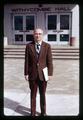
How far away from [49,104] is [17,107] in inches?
26.4

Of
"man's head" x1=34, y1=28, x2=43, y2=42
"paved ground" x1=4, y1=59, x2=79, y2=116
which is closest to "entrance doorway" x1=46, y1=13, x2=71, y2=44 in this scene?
"paved ground" x1=4, y1=59, x2=79, y2=116

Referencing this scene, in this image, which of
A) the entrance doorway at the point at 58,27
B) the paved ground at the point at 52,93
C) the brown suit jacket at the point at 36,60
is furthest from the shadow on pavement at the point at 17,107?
the entrance doorway at the point at 58,27

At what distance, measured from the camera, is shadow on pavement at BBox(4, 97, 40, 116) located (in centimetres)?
635

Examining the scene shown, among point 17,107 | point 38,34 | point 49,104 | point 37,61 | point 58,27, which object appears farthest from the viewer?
point 58,27

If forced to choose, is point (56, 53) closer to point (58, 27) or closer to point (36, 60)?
point (58, 27)

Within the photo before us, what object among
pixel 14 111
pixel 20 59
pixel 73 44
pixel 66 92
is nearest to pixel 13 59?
pixel 20 59

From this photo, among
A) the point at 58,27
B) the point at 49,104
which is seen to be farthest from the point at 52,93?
the point at 58,27

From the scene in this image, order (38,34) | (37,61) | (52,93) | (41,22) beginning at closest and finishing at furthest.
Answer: (38,34) → (37,61) → (52,93) → (41,22)

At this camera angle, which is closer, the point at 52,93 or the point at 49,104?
the point at 49,104

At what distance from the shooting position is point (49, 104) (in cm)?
687

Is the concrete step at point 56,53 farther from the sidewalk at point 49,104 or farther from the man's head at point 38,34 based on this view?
the man's head at point 38,34

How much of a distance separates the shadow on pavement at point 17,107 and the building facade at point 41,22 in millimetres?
11130

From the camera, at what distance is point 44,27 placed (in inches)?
730

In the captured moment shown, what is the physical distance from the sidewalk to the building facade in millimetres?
10589
